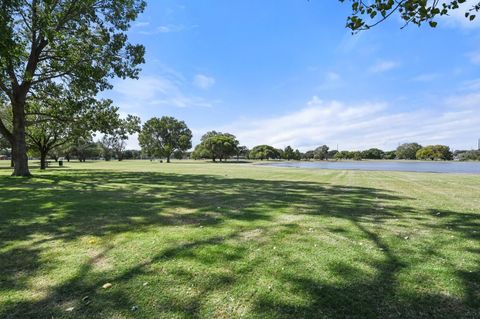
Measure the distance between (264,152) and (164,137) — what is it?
40226mm

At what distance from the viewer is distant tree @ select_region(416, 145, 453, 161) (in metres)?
91.6

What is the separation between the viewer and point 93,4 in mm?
15391

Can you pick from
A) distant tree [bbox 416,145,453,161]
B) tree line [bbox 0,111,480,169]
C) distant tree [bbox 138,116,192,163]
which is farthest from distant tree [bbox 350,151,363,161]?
distant tree [bbox 138,116,192,163]

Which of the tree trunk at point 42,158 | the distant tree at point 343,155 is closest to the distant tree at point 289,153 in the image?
the distant tree at point 343,155

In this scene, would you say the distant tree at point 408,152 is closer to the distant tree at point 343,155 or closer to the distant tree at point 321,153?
the distant tree at point 343,155

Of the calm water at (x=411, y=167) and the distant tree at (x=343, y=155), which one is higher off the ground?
the distant tree at (x=343, y=155)

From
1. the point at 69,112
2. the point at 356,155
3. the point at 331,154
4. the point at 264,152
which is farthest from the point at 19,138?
the point at 331,154

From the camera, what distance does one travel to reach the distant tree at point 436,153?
91.6 meters

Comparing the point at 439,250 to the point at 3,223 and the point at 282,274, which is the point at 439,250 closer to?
the point at 282,274

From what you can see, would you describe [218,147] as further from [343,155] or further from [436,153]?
[436,153]

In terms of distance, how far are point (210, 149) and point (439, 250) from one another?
77.2 m

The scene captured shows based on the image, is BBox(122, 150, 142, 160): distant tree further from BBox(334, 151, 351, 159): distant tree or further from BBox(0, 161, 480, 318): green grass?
BBox(0, 161, 480, 318): green grass

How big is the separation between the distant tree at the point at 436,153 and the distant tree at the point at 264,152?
169ft

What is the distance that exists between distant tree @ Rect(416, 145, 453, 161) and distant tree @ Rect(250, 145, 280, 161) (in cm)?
5153
